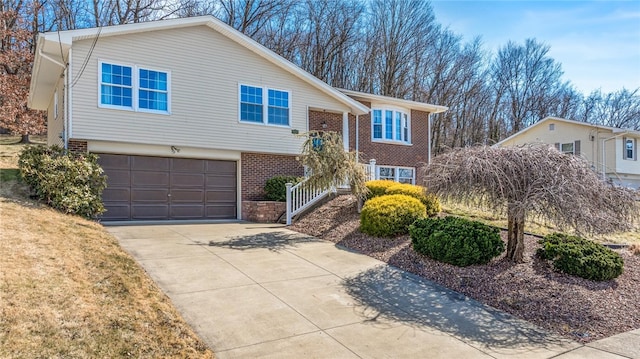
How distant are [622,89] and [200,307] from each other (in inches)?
1887

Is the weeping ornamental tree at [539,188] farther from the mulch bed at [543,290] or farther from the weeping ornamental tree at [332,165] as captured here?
the weeping ornamental tree at [332,165]

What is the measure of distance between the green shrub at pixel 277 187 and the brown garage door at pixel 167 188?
1.26m

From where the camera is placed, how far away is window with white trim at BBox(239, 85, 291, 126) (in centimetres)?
1459

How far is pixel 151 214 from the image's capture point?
528 inches

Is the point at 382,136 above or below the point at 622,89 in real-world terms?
below

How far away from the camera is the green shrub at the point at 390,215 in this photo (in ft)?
31.8

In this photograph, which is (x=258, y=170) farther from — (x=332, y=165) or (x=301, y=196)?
(x=332, y=165)

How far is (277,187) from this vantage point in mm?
14594

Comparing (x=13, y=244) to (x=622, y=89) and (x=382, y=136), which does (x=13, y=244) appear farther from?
(x=622, y=89)

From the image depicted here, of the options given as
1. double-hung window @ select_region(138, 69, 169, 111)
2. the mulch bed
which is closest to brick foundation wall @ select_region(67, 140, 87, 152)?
double-hung window @ select_region(138, 69, 169, 111)

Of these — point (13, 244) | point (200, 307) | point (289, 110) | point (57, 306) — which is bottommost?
point (200, 307)

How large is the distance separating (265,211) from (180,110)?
437cm

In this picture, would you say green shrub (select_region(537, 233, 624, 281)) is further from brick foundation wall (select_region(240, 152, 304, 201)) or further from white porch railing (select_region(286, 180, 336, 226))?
brick foundation wall (select_region(240, 152, 304, 201))

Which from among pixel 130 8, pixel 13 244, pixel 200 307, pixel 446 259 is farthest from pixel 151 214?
pixel 130 8
